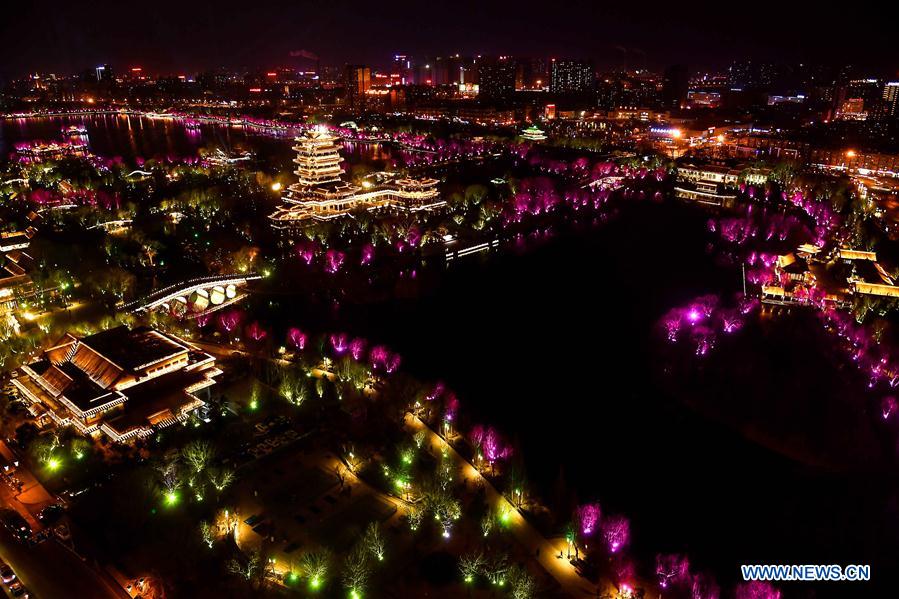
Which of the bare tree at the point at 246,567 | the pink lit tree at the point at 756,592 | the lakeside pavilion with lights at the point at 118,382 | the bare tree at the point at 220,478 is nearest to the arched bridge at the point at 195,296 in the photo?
the lakeside pavilion with lights at the point at 118,382

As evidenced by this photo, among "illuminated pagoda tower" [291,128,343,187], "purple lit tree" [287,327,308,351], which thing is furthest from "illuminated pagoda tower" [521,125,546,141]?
"purple lit tree" [287,327,308,351]

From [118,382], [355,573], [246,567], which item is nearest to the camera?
[355,573]

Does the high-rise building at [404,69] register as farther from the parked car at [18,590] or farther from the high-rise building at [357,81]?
the parked car at [18,590]

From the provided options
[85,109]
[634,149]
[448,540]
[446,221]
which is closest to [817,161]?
[634,149]

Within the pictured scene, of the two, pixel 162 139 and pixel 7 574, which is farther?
pixel 162 139

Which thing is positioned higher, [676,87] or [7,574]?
[676,87]

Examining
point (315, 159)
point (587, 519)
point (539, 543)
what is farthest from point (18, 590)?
point (315, 159)

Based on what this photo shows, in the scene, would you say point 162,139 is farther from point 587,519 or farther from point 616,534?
point 616,534
